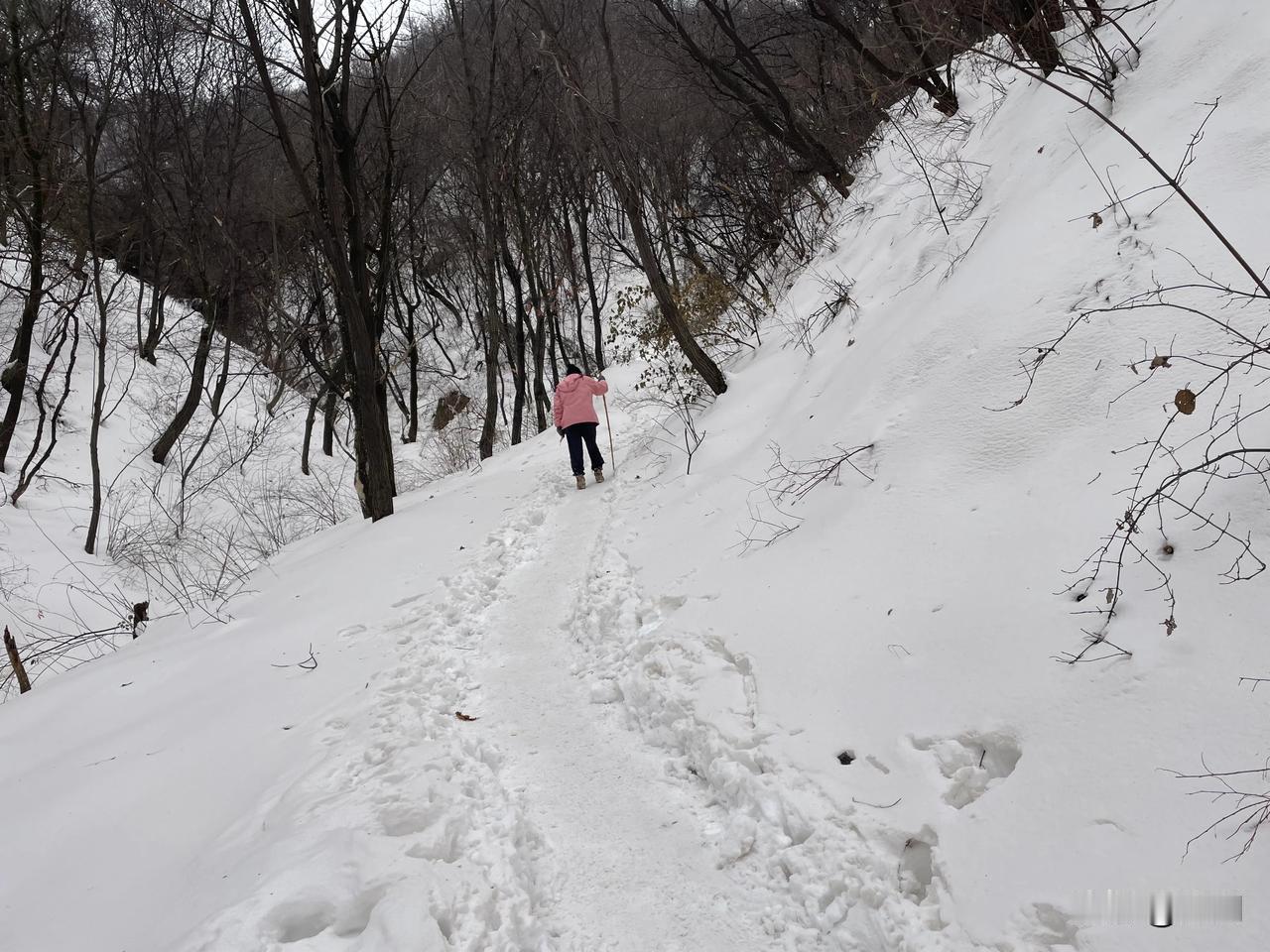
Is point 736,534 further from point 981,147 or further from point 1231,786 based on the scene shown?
point 981,147

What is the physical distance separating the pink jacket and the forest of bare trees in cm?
143

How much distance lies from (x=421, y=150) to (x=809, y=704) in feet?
62.0

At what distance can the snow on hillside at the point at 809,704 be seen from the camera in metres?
2.29

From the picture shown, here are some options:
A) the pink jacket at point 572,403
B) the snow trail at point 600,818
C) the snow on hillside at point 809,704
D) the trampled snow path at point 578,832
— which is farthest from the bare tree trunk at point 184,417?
the trampled snow path at point 578,832

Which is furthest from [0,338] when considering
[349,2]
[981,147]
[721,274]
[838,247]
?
[981,147]

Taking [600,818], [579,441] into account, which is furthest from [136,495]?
[600,818]

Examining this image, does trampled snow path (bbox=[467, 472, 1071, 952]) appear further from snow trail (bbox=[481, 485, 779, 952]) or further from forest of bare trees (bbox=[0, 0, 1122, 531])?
forest of bare trees (bbox=[0, 0, 1122, 531])

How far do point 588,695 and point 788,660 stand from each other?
120 cm

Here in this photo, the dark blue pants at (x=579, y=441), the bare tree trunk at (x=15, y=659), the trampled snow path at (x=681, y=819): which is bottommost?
the trampled snow path at (x=681, y=819)

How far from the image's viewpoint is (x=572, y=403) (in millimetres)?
8969

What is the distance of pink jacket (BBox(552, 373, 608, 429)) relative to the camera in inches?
354

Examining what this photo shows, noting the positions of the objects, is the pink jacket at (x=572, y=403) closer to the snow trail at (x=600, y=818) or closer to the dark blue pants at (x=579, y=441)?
the dark blue pants at (x=579, y=441)

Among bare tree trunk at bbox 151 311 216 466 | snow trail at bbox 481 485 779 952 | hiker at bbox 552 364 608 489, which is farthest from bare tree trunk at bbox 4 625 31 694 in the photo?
bare tree trunk at bbox 151 311 216 466

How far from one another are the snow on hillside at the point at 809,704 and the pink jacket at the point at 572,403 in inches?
124
